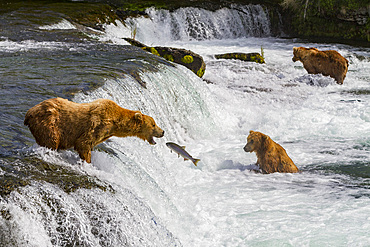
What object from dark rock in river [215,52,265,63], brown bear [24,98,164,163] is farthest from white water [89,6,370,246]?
brown bear [24,98,164,163]

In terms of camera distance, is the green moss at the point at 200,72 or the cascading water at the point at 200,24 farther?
the cascading water at the point at 200,24

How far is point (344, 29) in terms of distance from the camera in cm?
2081

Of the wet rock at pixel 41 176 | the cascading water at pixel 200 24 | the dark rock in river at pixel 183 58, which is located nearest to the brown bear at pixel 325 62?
the dark rock in river at pixel 183 58

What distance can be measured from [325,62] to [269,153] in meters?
7.27

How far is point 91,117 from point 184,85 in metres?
4.89

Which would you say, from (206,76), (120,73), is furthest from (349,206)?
(206,76)

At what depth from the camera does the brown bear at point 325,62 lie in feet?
40.7

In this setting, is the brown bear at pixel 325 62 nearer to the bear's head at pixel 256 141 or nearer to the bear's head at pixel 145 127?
the bear's head at pixel 256 141

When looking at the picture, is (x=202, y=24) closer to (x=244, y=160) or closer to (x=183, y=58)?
(x=183, y=58)

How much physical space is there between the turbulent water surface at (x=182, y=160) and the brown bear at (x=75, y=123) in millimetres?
155

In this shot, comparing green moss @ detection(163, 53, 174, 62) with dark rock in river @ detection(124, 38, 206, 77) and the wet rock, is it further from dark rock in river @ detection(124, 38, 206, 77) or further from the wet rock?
the wet rock

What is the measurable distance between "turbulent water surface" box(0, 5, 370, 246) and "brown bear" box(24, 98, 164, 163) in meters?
0.16

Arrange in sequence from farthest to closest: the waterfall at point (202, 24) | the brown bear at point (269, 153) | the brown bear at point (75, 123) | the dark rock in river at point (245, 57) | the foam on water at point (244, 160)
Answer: the waterfall at point (202, 24)
the dark rock in river at point (245, 57)
the brown bear at point (269, 153)
the foam on water at point (244, 160)
the brown bear at point (75, 123)

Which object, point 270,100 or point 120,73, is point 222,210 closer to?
point 120,73
